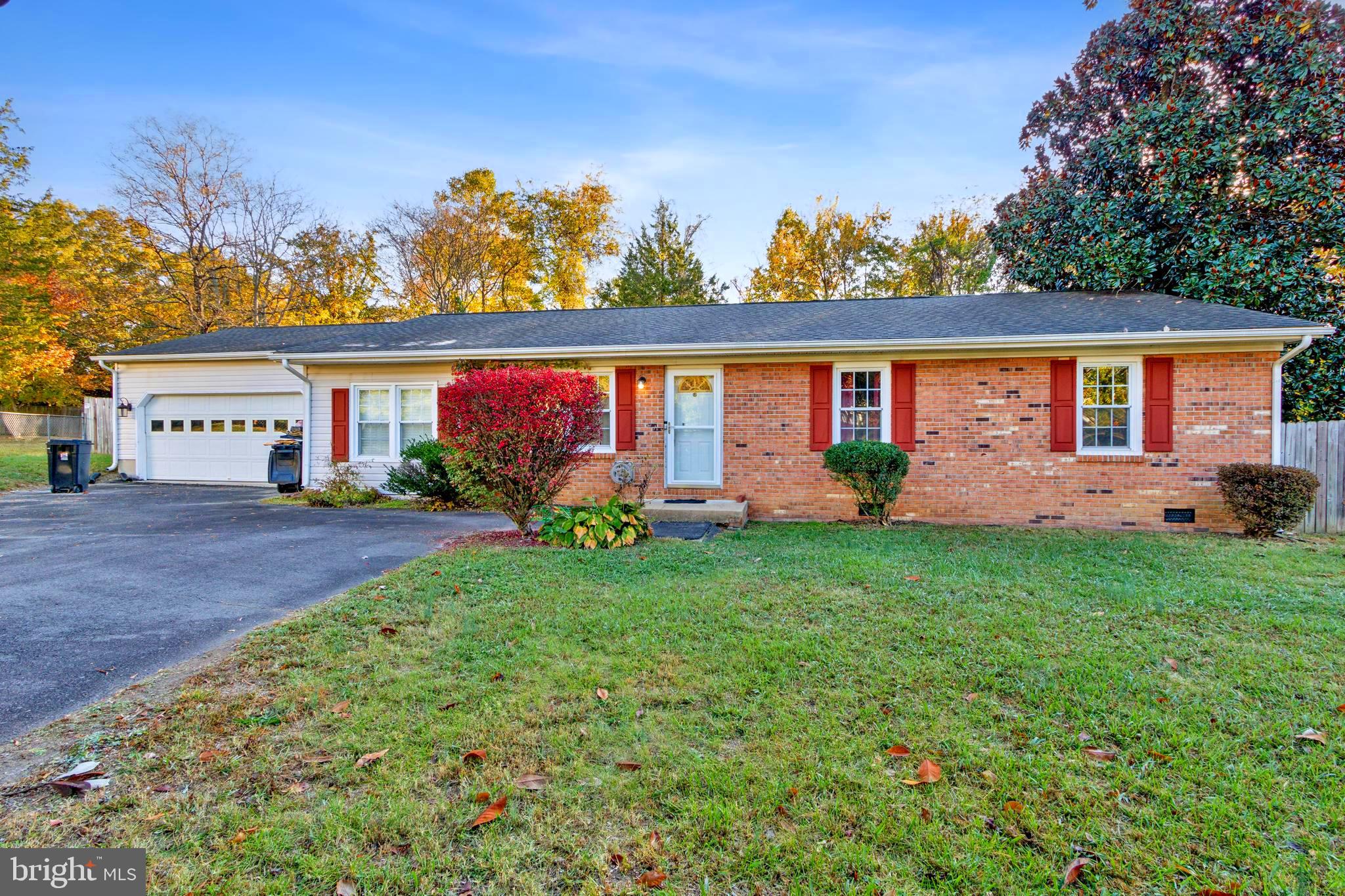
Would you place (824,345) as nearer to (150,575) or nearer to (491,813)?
(491,813)

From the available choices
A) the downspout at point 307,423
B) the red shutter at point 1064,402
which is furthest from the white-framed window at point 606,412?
the red shutter at point 1064,402

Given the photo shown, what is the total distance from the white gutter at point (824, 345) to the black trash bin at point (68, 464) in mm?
4281

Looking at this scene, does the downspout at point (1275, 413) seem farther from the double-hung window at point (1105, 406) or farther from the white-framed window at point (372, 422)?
the white-framed window at point (372, 422)

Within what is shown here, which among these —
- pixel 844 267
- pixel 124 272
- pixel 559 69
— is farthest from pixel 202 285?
pixel 844 267

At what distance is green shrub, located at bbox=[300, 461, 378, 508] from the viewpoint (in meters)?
10.2

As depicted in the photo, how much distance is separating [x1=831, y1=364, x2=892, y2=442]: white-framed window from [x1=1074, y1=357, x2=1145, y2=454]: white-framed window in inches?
108

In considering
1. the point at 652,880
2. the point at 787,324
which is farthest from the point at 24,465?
the point at 652,880

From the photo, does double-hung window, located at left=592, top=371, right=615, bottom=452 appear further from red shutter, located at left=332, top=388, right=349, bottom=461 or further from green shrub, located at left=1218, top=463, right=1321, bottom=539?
green shrub, located at left=1218, top=463, right=1321, bottom=539

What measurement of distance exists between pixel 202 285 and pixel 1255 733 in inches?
1122

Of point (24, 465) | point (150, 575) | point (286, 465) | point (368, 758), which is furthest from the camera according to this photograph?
point (24, 465)

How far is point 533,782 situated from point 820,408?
769cm

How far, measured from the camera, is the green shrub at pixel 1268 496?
7.36 m

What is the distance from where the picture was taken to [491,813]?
6.73 feet

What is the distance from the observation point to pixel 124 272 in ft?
72.4
